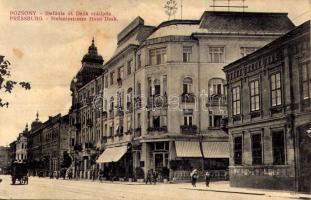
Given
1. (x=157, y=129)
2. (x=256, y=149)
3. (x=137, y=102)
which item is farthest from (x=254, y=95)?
(x=137, y=102)

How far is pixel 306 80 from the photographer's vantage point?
24.5 meters

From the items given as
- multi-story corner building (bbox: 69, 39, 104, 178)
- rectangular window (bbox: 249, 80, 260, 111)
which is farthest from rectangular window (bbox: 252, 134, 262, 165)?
multi-story corner building (bbox: 69, 39, 104, 178)

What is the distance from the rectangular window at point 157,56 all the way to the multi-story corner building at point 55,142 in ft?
109

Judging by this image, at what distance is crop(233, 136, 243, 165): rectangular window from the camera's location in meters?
30.4

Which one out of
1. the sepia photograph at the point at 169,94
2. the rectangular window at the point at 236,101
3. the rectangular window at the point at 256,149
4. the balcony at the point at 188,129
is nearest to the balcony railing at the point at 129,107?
the sepia photograph at the point at 169,94

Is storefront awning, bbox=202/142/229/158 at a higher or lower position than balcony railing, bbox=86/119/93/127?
lower

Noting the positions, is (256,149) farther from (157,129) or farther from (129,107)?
(129,107)

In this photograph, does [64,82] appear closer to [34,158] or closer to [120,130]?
[120,130]

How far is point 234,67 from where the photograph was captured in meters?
31.3

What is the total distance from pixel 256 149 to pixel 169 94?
13578 millimetres

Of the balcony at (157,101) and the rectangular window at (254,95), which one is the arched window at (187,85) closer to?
the balcony at (157,101)

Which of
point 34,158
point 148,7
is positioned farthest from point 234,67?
point 34,158

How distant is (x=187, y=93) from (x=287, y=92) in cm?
1572

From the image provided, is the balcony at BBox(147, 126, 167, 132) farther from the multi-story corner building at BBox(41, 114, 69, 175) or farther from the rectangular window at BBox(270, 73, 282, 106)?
the multi-story corner building at BBox(41, 114, 69, 175)
